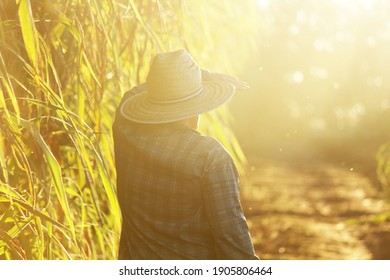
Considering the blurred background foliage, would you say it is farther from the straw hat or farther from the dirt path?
the dirt path

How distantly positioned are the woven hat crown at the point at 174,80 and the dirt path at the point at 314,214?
8.59 feet

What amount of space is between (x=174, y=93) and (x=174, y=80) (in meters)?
0.02

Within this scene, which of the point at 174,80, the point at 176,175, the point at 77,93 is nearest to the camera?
the point at 176,175

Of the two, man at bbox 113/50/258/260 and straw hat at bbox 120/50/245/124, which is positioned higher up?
straw hat at bbox 120/50/245/124

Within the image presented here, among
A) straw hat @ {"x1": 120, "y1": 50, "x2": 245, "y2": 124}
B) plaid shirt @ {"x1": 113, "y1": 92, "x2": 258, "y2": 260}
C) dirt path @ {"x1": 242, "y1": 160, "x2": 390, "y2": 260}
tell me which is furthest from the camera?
dirt path @ {"x1": 242, "y1": 160, "x2": 390, "y2": 260}

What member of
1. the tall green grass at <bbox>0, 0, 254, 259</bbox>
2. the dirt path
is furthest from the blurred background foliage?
the dirt path

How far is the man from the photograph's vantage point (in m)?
1.17

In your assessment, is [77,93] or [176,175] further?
[77,93]

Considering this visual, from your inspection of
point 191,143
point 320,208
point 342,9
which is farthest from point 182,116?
point 342,9

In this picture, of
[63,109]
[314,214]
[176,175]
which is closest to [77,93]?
[63,109]

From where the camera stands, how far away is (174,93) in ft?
4.30

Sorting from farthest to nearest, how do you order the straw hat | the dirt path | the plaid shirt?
1. the dirt path
2. the straw hat
3. the plaid shirt

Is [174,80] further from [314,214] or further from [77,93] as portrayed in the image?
[314,214]

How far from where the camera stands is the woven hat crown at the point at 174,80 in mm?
1309
